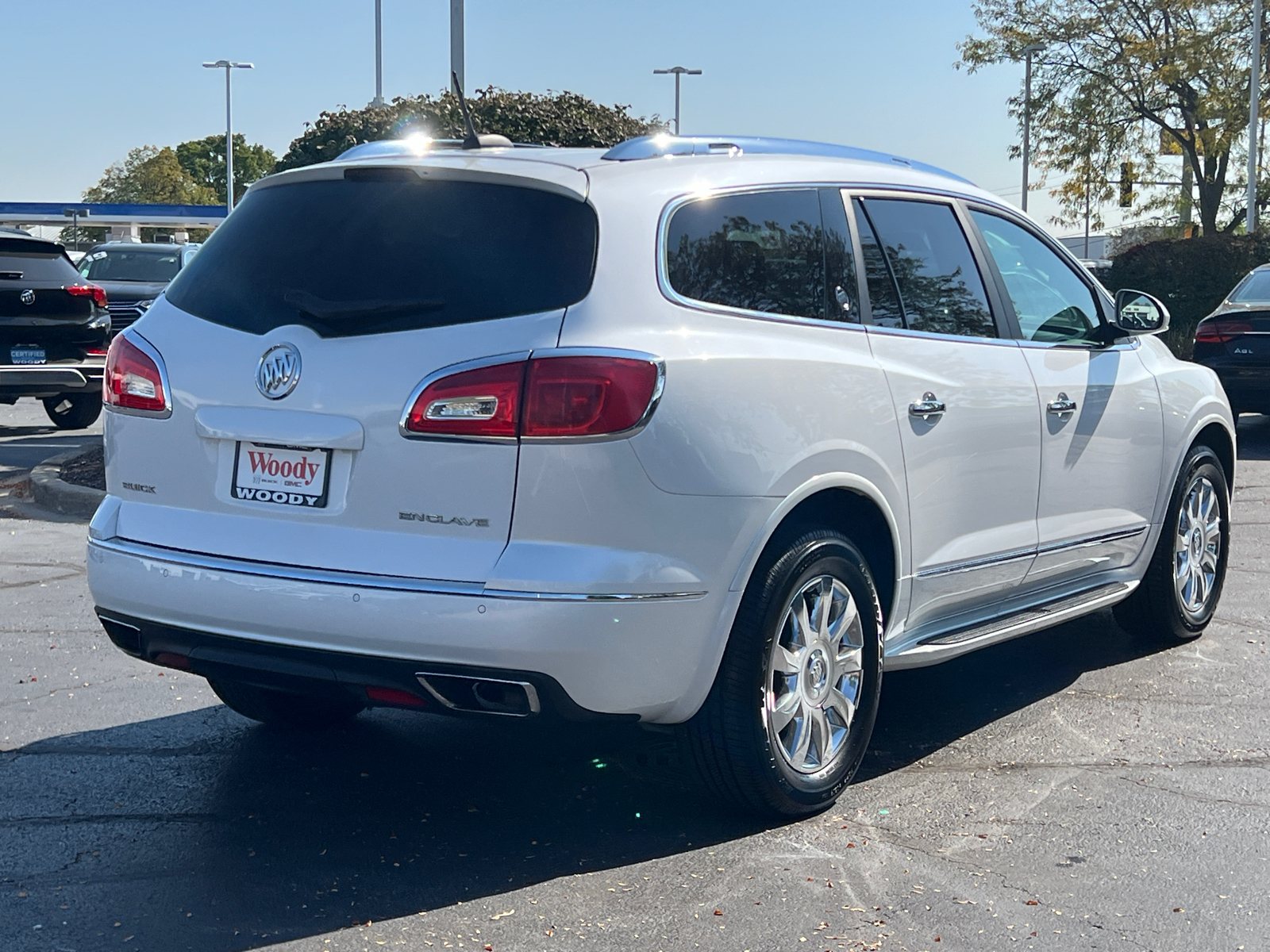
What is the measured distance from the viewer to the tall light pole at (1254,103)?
33.6m

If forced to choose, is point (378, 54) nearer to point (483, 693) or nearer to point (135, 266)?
point (135, 266)

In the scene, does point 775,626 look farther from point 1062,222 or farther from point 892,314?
point 1062,222

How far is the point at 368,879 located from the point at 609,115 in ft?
42.6

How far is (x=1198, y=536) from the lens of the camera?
638cm

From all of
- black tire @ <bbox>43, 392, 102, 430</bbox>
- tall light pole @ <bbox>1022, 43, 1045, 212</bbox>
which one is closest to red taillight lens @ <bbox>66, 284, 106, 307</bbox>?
black tire @ <bbox>43, 392, 102, 430</bbox>

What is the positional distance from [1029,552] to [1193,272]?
64.6 ft

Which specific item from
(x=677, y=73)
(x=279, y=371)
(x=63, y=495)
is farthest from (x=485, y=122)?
(x=677, y=73)

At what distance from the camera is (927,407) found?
4.52 metres

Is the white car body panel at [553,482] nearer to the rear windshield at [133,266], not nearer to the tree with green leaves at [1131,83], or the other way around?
the rear windshield at [133,266]

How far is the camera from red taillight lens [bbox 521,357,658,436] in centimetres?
354

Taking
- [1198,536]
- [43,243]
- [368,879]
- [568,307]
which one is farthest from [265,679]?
[43,243]

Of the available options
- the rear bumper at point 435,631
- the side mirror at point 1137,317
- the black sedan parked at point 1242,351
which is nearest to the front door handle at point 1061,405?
the side mirror at point 1137,317

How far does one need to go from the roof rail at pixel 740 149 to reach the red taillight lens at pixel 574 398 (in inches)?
30.0

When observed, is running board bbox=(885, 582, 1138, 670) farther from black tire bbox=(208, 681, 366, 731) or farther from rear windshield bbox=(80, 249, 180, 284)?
rear windshield bbox=(80, 249, 180, 284)
